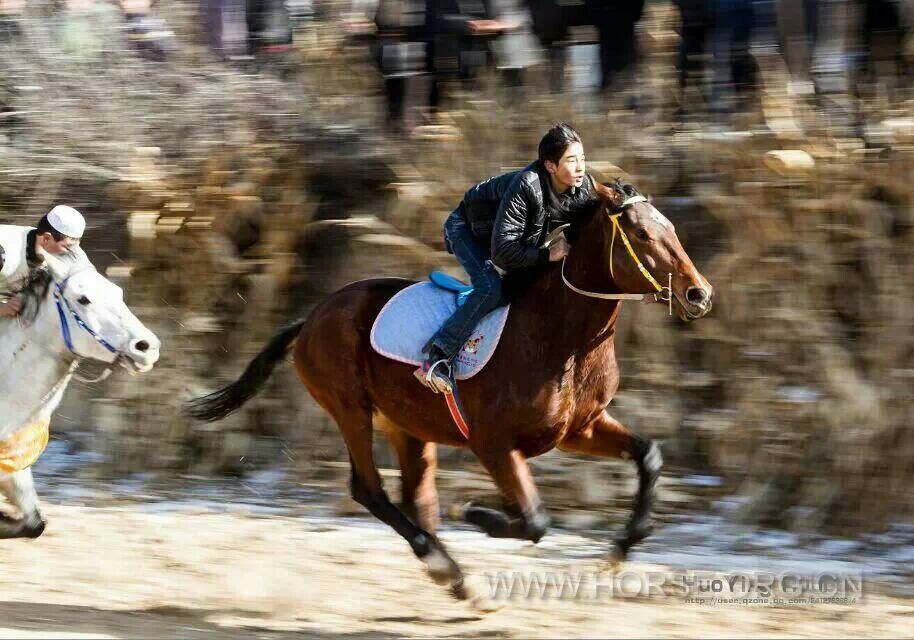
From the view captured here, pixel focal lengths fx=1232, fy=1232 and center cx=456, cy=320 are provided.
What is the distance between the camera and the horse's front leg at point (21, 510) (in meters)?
6.04

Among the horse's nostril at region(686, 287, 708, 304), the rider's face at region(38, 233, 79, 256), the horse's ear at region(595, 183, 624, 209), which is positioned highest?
the horse's ear at region(595, 183, 624, 209)

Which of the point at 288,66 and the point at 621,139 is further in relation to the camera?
the point at 288,66

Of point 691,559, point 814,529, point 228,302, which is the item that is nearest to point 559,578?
point 691,559

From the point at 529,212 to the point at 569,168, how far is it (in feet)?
0.84

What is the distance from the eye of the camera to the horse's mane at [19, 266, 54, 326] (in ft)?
19.5

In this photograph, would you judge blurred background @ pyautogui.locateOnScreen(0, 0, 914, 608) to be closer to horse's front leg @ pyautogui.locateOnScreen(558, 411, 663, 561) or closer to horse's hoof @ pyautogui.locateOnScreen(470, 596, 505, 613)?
horse's front leg @ pyautogui.locateOnScreen(558, 411, 663, 561)

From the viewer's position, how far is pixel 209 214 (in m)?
8.40

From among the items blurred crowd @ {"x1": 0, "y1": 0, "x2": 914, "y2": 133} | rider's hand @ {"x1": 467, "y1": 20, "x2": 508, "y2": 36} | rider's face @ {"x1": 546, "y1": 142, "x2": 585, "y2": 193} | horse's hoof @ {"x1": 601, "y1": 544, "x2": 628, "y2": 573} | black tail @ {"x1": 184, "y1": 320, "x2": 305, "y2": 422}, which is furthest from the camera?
rider's hand @ {"x1": 467, "y1": 20, "x2": 508, "y2": 36}

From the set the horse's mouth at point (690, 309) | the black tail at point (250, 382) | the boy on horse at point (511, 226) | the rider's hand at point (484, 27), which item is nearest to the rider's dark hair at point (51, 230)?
the black tail at point (250, 382)

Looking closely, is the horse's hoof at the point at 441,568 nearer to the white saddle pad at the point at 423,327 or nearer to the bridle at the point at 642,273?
the white saddle pad at the point at 423,327

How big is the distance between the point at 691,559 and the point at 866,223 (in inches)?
83.0

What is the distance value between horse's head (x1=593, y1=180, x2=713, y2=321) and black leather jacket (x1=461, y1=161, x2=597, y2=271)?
0.20 m

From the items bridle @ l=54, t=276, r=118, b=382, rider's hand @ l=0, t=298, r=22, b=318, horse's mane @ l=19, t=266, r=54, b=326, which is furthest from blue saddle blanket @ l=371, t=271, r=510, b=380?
rider's hand @ l=0, t=298, r=22, b=318

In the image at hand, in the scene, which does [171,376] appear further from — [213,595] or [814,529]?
[814,529]
